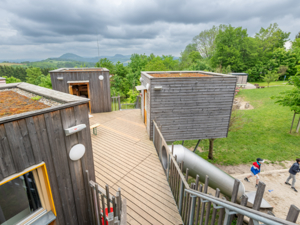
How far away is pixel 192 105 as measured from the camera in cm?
666

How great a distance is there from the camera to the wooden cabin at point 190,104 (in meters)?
6.21

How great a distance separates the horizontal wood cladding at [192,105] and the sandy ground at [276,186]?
3.65m

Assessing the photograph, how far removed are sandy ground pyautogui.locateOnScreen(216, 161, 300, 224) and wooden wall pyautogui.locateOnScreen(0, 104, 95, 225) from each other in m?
7.64

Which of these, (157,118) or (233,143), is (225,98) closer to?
(157,118)

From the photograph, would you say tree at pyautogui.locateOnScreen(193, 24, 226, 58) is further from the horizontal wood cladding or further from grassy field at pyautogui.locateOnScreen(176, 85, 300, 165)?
the horizontal wood cladding

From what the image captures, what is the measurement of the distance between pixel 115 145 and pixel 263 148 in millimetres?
11594

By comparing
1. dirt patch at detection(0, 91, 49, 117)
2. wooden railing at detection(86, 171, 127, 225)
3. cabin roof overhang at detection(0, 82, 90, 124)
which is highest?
cabin roof overhang at detection(0, 82, 90, 124)

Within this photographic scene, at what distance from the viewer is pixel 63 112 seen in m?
2.60

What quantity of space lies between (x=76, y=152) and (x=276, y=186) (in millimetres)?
9506

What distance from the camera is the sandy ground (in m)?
6.38

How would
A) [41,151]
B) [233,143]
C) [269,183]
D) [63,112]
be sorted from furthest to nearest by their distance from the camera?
1. [233,143]
2. [269,183]
3. [63,112]
4. [41,151]

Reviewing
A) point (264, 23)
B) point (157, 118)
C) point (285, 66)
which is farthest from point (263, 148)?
point (264, 23)

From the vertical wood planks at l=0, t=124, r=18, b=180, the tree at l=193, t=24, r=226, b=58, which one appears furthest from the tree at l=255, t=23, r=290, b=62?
the vertical wood planks at l=0, t=124, r=18, b=180

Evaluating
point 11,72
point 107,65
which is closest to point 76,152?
point 107,65
